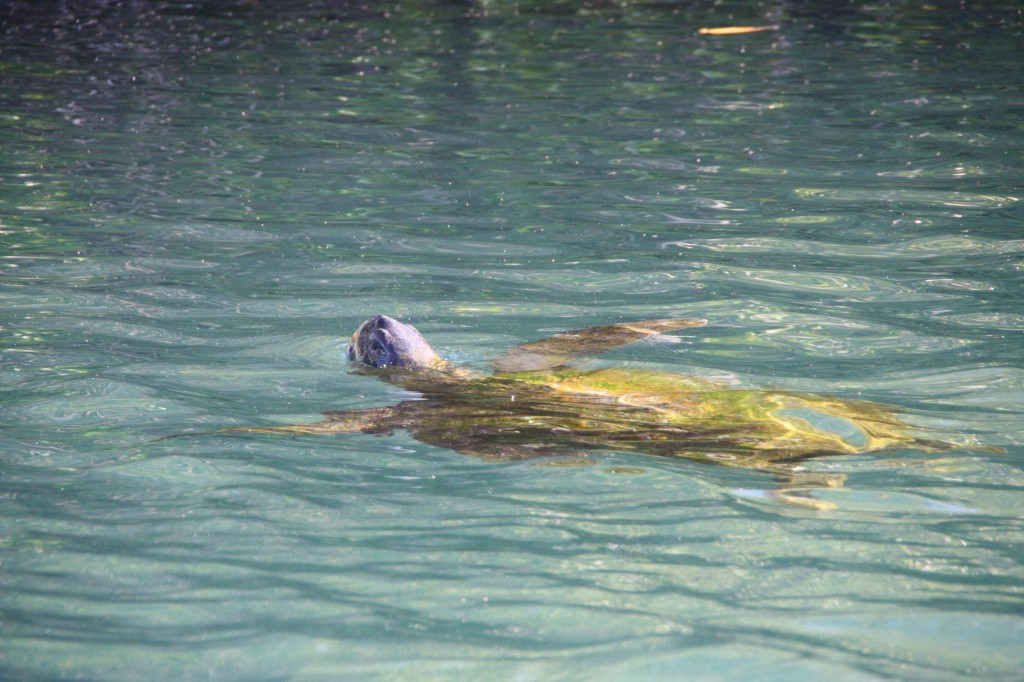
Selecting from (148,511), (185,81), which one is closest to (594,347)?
(148,511)

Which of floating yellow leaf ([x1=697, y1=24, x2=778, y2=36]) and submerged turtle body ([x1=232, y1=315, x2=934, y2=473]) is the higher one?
floating yellow leaf ([x1=697, y1=24, x2=778, y2=36])

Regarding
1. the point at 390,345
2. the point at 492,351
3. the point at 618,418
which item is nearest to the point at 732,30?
the point at 492,351

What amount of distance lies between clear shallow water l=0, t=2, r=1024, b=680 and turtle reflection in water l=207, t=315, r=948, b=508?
109 mm

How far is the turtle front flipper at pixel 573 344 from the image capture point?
5.46 meters

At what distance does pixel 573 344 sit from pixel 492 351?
481mm

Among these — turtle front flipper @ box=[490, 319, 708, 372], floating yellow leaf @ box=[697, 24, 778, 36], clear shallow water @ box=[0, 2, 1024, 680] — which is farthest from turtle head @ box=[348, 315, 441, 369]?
floating yellow leaf @ box=[697, 24, 778, 36]

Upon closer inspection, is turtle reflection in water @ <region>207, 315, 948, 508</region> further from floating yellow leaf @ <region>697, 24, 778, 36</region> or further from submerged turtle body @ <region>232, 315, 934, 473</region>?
floating yellow leaf @ <region>697, 24, 778, 36</region>

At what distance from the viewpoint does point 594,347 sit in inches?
225

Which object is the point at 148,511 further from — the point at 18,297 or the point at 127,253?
the point at 127,253

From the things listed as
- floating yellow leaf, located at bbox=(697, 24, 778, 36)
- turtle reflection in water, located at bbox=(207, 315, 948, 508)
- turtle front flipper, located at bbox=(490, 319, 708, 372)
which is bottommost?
turtle front flipper, located at bbox=(490, 319, 708, 372)

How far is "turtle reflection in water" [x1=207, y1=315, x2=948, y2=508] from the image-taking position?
431 centimetres

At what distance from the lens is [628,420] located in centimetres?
458

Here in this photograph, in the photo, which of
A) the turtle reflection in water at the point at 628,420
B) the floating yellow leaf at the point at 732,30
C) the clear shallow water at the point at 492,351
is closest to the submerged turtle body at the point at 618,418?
the turtle reflection in water at the point at 628,420

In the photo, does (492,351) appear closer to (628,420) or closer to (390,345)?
(390,345)
